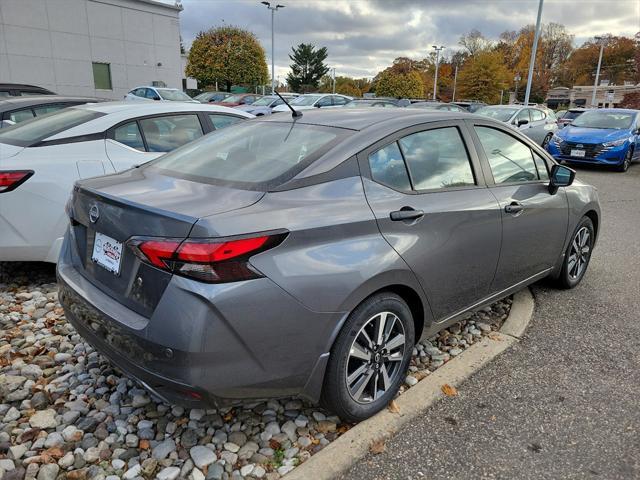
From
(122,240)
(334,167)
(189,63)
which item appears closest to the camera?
(122,240)

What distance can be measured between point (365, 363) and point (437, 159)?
128cm

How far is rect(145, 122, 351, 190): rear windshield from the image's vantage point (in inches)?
95.7

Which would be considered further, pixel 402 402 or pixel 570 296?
pixel 570 296

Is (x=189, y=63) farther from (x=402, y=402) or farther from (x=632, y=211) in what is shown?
(x=402, y=402)

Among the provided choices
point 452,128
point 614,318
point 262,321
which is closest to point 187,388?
point 262,321

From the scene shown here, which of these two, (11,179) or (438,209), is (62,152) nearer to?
(11,179)

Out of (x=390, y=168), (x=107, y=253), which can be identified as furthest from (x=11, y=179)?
(x=390, y=168)

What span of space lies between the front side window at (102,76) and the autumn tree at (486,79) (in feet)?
126

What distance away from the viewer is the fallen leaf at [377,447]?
7.87ft

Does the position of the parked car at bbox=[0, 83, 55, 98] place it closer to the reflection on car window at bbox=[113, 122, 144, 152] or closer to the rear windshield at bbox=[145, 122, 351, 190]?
the reflection on car window at bbox=[113, 122, 144, 152]

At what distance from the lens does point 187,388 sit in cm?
202

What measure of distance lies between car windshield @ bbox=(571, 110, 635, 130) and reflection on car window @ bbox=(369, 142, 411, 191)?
41.3ft

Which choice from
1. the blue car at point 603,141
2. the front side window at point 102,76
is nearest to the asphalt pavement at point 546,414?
the blue car at point 603,141

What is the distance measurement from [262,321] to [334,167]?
854 mm
